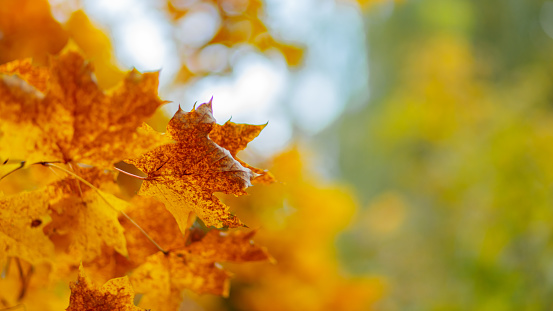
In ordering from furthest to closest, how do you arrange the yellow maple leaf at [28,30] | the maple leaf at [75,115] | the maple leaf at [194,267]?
the yellow maple leaf at [28,30] < the maple leaf at [194,267] < the maple leaf at [75,115]

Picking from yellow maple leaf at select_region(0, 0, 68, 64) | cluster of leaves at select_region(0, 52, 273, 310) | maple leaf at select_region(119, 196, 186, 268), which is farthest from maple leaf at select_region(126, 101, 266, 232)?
yellow maple leaf at select_region(0, 0, 68, 64)

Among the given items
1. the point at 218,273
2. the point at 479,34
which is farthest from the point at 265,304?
the point at 479,34

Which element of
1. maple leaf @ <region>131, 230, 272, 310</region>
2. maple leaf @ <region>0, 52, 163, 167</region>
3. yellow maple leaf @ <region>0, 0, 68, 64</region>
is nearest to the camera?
maple leaf @ <region>0, 52, 163, 167</region>

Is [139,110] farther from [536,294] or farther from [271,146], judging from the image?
[536,294]

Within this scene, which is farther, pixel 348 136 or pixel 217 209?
pixel 348 136

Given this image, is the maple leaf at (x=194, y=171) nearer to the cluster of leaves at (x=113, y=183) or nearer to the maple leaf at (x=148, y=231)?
the cluster of leaves at (x=113, y=183)

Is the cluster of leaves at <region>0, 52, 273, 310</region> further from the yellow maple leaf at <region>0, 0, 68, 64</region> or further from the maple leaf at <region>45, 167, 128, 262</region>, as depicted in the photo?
the yellow maple leaf at <region>0, 0, 68, 64</region>

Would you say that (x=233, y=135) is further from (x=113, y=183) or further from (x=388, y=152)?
(x=388, y=152)

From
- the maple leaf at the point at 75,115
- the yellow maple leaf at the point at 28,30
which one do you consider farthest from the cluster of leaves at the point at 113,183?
the yellow maple leaf at the point at 28,30
